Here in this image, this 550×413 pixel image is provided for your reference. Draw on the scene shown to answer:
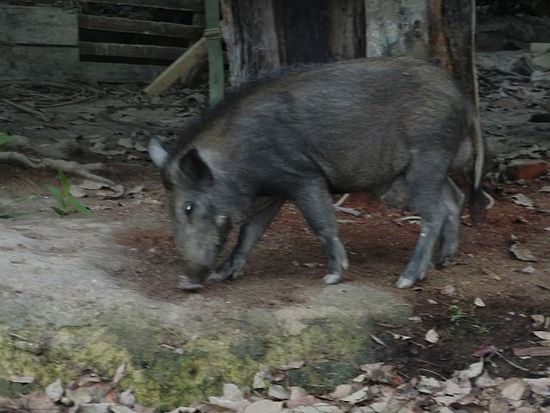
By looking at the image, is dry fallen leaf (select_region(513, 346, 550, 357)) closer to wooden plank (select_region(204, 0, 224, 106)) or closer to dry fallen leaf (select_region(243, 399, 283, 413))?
dry fallen leaf (select_region(243, 399, 283, 413))

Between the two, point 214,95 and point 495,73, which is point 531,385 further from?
point 495,73

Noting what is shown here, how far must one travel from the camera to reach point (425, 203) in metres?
5.36

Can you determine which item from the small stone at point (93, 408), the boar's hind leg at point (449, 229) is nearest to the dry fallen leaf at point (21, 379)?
the small stone at point (93, 408)

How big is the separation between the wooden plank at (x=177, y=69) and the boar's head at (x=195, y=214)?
733 centimetres

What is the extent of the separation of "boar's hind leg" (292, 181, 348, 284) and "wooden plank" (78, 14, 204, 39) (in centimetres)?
841

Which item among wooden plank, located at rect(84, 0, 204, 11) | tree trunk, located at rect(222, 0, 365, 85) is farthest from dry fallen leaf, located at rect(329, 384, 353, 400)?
wooden plank, located at rect(84, 0, 204, 11)

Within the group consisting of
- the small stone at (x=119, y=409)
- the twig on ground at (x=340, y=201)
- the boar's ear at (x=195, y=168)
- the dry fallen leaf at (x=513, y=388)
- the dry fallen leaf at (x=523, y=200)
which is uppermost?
the boar's ear at (x=195, y=168)

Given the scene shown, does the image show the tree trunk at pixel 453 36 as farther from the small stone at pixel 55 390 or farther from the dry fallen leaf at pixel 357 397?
the small stone at pixel 55 390

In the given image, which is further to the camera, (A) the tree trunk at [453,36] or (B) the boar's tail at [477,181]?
(A) the tree trunk at [453,36]

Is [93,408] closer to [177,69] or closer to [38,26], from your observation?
[177,69]

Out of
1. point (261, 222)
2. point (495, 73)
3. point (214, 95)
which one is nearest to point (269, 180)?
point (261, 222)

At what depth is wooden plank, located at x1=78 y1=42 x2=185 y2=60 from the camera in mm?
13078

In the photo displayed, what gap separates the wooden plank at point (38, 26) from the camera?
1245cm

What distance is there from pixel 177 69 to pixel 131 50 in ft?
3.60
